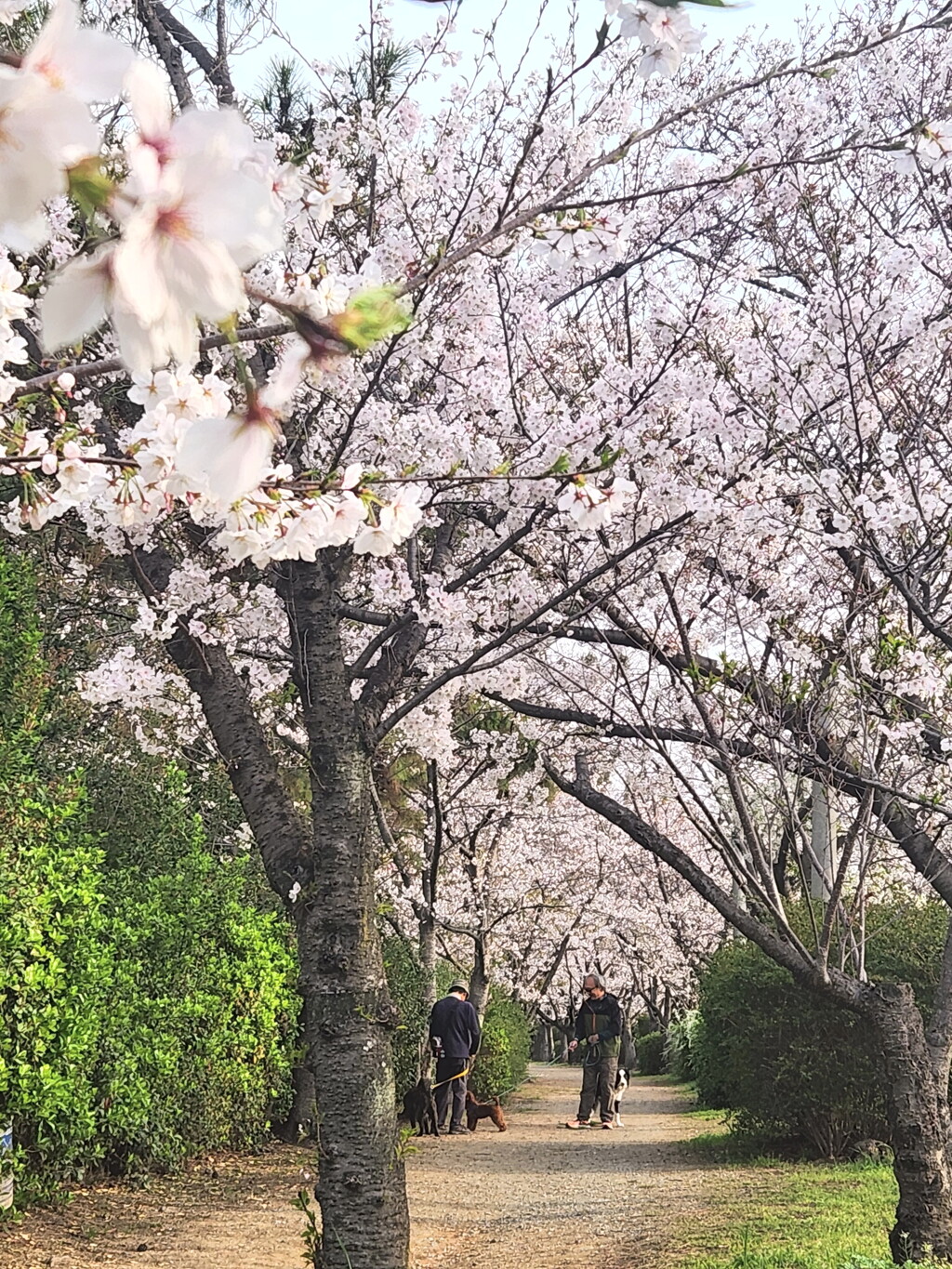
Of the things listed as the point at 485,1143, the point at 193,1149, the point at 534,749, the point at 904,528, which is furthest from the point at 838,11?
the point at 485,1143

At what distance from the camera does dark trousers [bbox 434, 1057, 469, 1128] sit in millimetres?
10578

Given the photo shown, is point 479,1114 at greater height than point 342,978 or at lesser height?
lesser

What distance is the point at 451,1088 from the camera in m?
11.1

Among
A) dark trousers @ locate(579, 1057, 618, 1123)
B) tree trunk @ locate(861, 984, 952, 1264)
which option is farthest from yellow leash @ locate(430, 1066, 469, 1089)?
tree trunk @ locate(861, 984, 952, 1264)

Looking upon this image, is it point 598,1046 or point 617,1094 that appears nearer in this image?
point 598,1046

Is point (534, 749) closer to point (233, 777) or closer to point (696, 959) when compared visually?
point (233, 777)

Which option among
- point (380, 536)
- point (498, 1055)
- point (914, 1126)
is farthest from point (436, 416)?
point (498, 1055)

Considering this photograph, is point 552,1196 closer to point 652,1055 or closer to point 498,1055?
point 498,1055

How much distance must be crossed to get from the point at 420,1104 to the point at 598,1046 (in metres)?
2.70

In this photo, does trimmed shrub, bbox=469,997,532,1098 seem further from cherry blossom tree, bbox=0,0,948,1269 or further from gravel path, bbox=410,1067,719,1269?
cherry blossom tree, bbox=0,0,948,1269

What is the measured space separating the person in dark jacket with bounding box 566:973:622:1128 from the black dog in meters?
2.11

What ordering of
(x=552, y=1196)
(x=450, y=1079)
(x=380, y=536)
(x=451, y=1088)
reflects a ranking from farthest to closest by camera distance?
1. (x=451, y=1088)
2. (x=450, y=1079)
3. (x=552, y=1196)
4. (x=380, y=536)

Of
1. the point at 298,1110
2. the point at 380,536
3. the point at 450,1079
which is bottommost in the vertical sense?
the point at 298,1110

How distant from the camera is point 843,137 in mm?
6199
